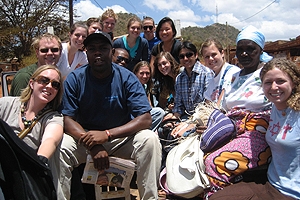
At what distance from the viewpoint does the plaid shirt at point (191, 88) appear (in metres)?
4.27

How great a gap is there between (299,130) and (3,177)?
81.6 inches

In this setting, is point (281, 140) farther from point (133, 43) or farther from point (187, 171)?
point (133, 43)

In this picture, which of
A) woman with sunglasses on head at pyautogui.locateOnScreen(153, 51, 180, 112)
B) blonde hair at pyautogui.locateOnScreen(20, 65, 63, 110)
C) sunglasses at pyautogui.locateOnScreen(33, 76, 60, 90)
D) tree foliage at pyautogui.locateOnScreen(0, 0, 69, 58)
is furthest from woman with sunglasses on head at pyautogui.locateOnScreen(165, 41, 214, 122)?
tree foliage at pyautogui.locateOnScreen(0, 0, 69, 58)

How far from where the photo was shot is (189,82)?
4.36 meters

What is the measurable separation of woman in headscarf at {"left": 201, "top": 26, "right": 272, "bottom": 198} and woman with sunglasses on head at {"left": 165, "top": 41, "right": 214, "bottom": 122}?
1.02 meters

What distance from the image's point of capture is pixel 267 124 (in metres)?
2.86

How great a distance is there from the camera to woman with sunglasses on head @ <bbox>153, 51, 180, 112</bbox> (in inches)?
186

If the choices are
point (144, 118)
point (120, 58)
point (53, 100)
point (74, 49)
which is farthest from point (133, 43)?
point (53, 100)

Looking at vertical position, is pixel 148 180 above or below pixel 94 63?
below

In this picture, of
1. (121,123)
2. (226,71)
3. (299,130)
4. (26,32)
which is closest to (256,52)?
(226,71)

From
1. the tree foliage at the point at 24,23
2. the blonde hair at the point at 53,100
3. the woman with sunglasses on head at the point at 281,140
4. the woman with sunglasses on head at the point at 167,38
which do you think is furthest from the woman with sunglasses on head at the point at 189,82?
the tree foliage at the point at 24,23

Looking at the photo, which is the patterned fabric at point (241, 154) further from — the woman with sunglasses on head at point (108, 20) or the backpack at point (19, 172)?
the woman with sunglasses on head at point (108, 20)

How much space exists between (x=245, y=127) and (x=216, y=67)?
3.33ft

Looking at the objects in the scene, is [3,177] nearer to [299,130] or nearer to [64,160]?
[64,160]
